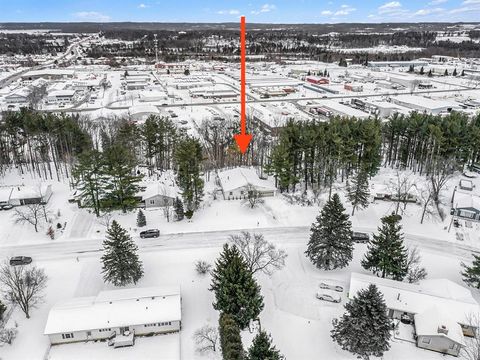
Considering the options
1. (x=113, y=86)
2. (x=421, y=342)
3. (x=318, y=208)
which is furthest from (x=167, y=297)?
(x=113, y=86)

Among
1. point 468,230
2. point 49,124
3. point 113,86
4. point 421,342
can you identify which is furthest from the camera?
point 113,86

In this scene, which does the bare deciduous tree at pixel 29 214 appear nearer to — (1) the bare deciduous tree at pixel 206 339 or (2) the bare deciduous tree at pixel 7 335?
(2) the bare deciduous tree at pixel 7 335

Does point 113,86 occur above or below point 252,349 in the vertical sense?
above

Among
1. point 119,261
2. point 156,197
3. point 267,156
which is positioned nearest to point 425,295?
point 119,261

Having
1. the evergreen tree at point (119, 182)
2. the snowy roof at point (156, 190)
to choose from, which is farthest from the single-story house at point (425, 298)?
the evergreen tree at point (119, 182)

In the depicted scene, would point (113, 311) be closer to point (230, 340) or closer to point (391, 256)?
point (230, 340)

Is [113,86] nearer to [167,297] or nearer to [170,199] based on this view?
[170,199]

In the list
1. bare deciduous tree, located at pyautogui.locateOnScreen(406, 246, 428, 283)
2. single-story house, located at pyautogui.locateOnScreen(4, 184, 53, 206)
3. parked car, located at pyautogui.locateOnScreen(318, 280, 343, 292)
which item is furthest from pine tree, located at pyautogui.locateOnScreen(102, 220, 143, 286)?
bare deciduous tree, located at pyautogui.locateOnScreen(406, 246, 428, 283)
